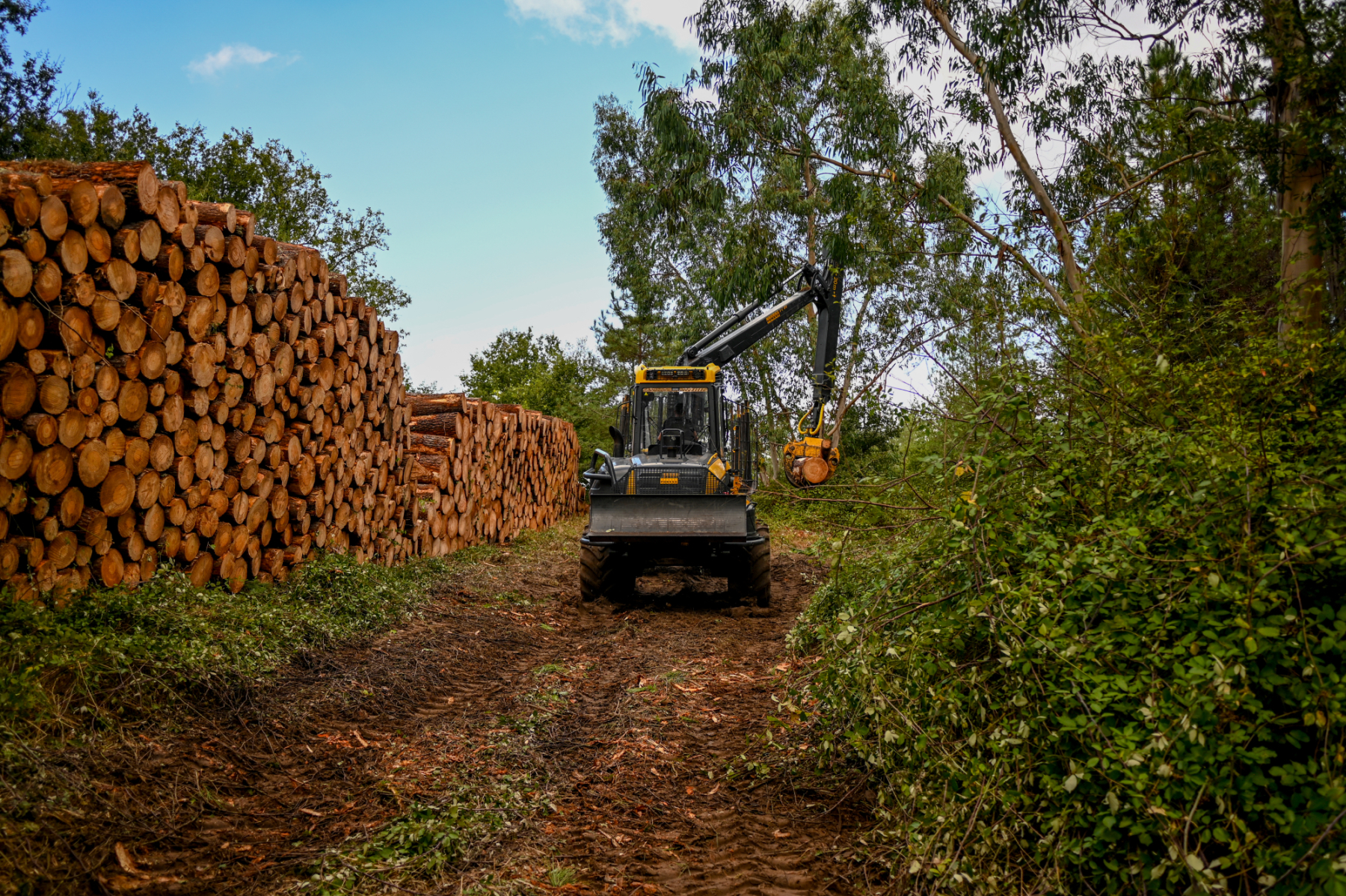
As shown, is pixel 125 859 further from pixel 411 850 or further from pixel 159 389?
pixel 159 389

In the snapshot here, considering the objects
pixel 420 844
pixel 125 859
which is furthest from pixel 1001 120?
pixel 125 859

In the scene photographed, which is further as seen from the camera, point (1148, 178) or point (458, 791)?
point (1148, 178)

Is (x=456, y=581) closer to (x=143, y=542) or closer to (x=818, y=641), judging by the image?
(x=143, y=542)

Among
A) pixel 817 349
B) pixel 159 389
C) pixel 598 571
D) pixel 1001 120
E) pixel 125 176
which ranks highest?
pixel 1001 120

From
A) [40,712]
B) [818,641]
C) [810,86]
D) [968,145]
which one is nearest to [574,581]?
[818,641]

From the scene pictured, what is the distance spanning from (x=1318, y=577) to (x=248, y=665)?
199 inches

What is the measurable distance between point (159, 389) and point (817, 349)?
9.28 metres

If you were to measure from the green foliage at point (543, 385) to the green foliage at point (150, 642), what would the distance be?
20.4 m

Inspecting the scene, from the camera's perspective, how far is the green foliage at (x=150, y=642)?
157 inches

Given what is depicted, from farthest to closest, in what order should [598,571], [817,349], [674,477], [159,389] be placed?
1. [817,349]
2. [674,477]
3. [598,571]
4. [159,389]

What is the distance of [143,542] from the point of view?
5699 mm

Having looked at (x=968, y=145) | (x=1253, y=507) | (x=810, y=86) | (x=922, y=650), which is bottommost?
(x=922, y=650)

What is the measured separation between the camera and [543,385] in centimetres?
2803

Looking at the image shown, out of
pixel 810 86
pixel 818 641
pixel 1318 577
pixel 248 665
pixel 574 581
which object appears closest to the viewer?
pixel 1318 577
